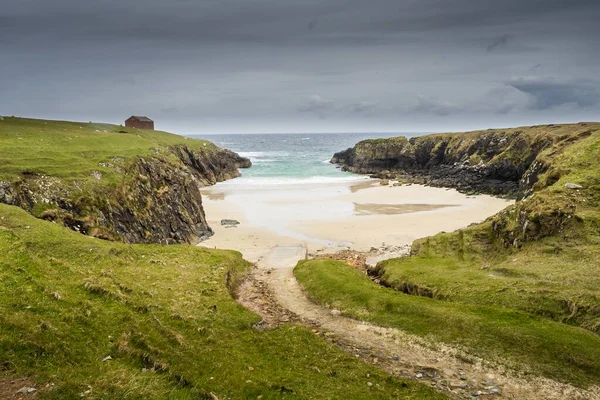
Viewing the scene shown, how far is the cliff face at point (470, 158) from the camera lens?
82.2 metres

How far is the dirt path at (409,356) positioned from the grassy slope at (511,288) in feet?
2.48

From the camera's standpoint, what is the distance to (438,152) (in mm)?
120062

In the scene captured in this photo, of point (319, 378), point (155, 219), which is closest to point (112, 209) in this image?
point (155, 219)

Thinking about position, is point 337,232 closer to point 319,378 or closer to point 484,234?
point 484,234

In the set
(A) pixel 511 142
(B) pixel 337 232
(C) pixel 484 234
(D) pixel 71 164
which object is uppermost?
(A) pixel 511 142

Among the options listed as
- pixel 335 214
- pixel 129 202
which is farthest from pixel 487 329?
pixel 335 214

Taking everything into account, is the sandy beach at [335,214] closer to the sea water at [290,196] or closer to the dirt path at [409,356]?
the sea water at [290,196]

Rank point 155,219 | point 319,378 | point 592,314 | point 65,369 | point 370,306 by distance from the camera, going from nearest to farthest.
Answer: point 65,369 < point 319,378 < point 592,314 < point 370,306 < point 155,219

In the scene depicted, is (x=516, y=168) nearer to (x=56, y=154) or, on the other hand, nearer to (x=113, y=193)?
(x=113, y=193)

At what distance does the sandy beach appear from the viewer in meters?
48.2

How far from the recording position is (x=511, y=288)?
22234 mm

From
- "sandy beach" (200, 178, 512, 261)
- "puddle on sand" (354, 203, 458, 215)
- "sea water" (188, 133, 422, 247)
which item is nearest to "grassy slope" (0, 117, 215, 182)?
"sandy beach" (200, 178, 512, 261)

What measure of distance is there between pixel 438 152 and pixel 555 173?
8522cm

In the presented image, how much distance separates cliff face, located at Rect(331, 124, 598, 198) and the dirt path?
1803 inches
